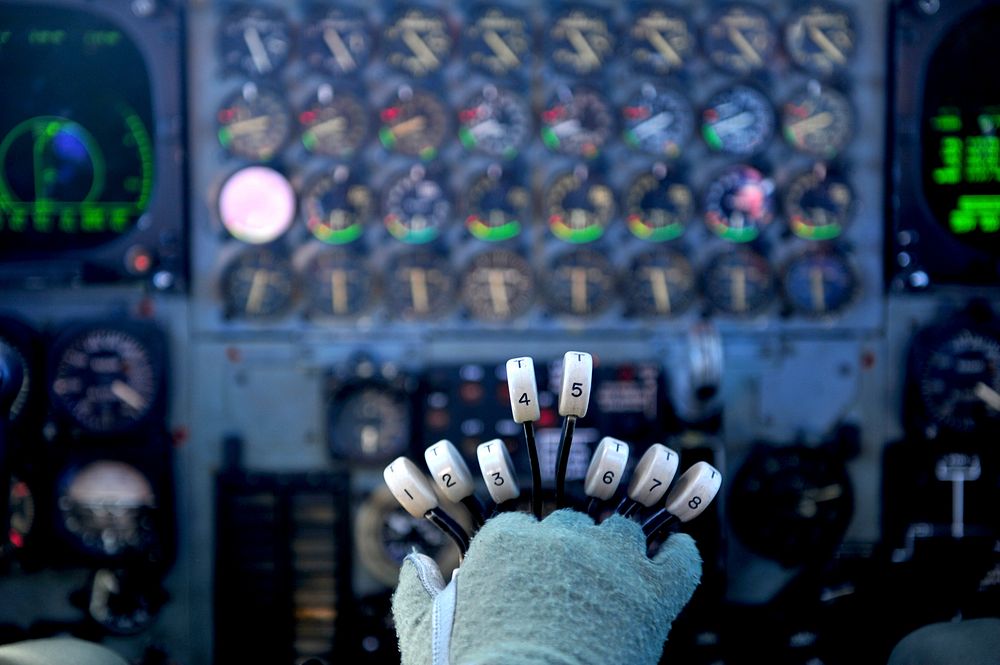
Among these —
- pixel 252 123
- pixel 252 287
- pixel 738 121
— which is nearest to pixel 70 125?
pixel 252 123

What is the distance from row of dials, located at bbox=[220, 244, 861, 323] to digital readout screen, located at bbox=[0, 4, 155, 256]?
0.51 m

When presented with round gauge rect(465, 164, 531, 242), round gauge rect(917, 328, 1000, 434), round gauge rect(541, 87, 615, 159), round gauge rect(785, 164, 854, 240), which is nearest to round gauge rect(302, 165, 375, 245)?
round gauge rect(465, 164, 531, 242)

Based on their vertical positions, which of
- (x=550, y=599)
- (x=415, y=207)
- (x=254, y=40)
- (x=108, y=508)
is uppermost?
(x=254, y=40)

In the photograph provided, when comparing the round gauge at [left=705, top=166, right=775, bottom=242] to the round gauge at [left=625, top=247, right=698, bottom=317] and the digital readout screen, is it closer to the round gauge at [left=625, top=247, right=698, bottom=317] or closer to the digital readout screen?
the round gauge at [left=625, top=247, right=698, bottom=317]

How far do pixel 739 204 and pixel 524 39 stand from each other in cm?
97

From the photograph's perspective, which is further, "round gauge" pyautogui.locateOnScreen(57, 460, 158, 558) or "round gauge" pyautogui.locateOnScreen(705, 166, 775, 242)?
"round gauge" pyautogui.locateOnScreen(705, 166, 775, 242)

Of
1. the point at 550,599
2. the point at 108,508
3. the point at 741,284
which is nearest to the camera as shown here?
the point at 550,599

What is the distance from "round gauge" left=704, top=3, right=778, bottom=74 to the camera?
10.6 feet

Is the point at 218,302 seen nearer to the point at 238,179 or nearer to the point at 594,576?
the point at 238,179

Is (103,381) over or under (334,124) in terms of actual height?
under

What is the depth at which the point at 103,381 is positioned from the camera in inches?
124

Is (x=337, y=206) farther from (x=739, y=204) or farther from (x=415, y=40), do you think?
(x=739, y=204)

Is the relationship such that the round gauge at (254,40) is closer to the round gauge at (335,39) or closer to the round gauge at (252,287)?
the round gauge at (335,39)

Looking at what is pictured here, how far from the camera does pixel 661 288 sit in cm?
322
